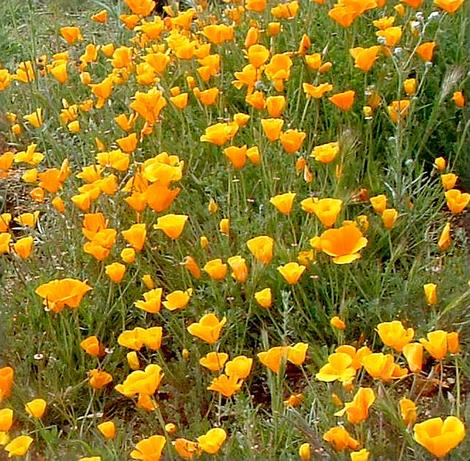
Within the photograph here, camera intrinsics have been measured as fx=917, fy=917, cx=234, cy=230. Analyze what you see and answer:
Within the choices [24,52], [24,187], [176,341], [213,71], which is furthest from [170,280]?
[24,52]

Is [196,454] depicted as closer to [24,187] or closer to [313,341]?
[313,341]

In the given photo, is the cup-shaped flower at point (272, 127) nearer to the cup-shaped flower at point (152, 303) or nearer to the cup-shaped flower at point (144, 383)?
the cup-shaped flower at point (152, 303)

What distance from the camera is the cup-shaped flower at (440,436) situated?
57.1 inches

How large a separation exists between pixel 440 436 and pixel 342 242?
0.68m

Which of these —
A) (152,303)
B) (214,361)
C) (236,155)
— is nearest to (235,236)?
(236,155)

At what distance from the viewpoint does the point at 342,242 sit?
207cm

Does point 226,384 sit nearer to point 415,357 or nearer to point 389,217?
point 415,357

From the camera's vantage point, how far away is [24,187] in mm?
3475

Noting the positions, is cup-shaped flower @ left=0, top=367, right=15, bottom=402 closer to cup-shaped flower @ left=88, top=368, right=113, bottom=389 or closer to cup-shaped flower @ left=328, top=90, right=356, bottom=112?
cup-shaped flower @ left=88, top=368, right=113, bottom=389

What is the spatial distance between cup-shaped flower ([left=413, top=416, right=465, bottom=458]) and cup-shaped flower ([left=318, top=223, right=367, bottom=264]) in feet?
2.03

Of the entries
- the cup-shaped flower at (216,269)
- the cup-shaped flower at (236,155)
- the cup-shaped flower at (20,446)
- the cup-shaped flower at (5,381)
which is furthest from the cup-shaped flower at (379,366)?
the cup-shaped flower at (236,155)

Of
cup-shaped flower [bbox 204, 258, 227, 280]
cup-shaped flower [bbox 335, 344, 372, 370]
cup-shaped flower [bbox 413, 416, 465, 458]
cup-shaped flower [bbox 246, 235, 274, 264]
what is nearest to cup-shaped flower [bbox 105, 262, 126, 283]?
cup-shaped flower [bbox 204, 258, 227, 280]

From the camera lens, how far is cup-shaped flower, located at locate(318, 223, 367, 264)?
204cm

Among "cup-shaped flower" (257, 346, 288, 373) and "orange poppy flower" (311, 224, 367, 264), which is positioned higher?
"orange poppy flower" (311, 224, 367, 264)
